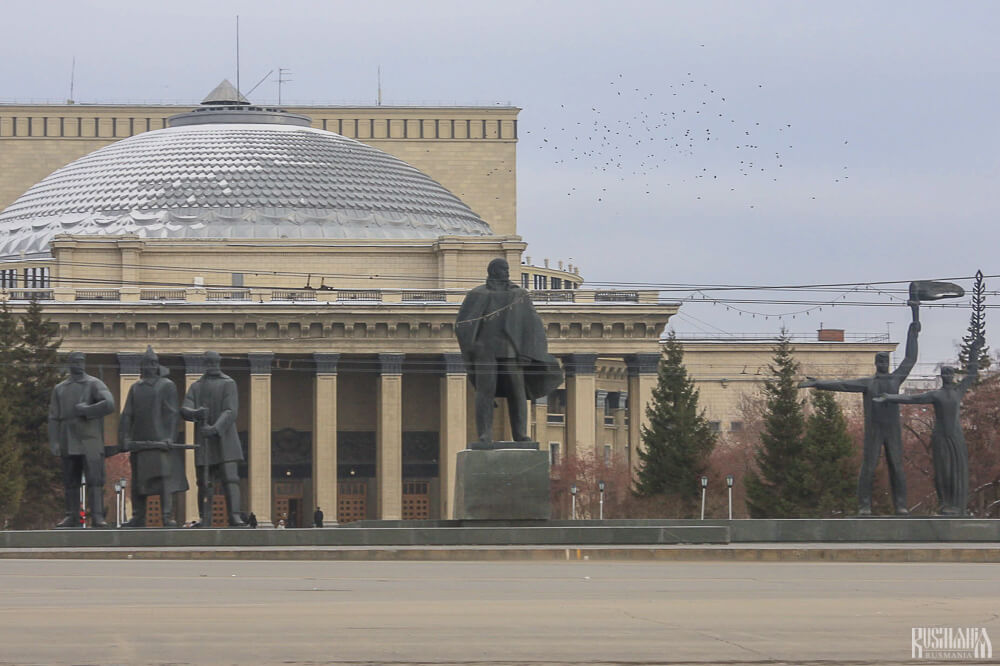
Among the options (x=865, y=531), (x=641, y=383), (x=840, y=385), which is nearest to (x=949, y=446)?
(x=840, y=385)

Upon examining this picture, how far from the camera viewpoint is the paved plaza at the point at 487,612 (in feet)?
50.6

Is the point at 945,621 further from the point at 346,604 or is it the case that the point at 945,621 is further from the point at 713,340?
the point at 713,340

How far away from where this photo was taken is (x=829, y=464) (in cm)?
5819

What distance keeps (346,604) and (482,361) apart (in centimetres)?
995

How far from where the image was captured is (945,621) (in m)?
17.0

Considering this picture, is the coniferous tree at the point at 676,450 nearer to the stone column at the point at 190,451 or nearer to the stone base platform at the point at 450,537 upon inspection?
the stone column at the point at 190,451

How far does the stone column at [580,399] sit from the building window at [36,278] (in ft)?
73.7

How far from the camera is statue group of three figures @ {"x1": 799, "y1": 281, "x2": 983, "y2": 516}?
30.4m

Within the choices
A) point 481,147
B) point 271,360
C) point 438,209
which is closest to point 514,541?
point 271,360

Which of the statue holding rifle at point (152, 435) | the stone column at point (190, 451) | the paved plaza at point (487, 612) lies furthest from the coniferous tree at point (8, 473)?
the paved plaza at point (487, 612)

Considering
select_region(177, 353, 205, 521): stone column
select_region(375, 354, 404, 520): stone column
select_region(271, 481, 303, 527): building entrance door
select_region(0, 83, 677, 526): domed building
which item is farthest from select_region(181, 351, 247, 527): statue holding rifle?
select_region(271, 481, 303, 527): building entrance door

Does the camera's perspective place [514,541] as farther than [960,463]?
No

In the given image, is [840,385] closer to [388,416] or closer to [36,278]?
[388,416]

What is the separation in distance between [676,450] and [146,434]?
35.7 m
